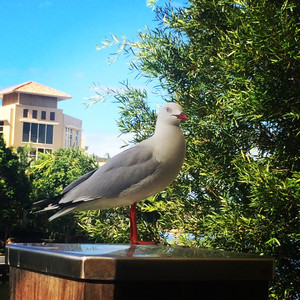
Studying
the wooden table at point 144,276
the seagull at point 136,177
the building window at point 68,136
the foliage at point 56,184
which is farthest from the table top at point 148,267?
the building window at point 68,136

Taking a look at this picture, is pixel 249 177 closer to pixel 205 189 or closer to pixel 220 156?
pixel 220 156

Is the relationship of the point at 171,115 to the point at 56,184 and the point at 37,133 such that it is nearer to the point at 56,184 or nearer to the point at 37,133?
the point at 56,184

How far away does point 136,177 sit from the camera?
1.18 meters

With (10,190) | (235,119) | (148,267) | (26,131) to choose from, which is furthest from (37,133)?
(148,267)

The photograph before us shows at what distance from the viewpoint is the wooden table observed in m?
0.61

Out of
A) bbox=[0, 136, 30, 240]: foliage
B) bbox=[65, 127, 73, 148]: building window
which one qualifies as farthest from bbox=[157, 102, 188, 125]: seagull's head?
bbox=[65, 127, 73, 148]: building window

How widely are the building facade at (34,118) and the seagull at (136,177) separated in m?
25.0

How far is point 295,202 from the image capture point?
9.39 feet

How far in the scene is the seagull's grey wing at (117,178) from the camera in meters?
1.17

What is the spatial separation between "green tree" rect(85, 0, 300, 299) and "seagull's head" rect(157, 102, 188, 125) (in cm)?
176

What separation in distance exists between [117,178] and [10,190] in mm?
12420

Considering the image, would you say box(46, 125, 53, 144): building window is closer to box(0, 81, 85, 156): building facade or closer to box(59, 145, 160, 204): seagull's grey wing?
box(0, 81, 85, 156): building facade

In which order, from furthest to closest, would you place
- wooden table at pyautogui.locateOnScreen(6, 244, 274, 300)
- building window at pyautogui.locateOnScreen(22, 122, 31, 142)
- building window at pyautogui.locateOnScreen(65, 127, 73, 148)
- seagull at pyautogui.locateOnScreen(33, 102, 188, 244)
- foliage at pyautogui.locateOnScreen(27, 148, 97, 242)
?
building window at pyautogui.locateOnScreen(65, 127, 73, 148) → building window at pyautogui.locateOnScreen(22, 122, 31, 142) → foliage at pyautogui.locateOnScreen(27, 148, 97, 242) → seagull at pyautogui.locateOnScreen(33, 102, 188, 244) → wooden table at pyautogui.locateOnScreen(6, 244, 274, 300)

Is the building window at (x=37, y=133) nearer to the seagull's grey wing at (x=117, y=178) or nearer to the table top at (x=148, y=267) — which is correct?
the seagull's grey wing at (x=117, y=178)
